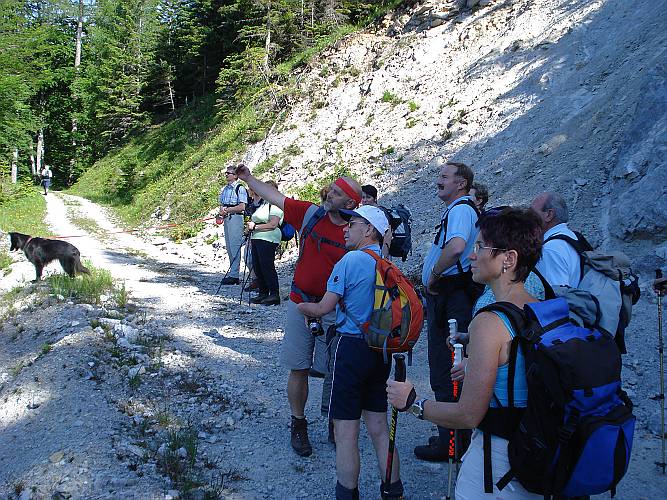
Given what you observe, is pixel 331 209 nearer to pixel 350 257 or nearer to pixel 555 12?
pixel 350 257

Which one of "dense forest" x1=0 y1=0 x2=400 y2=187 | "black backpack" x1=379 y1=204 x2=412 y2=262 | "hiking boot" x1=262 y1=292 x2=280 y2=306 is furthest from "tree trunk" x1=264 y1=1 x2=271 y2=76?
"black backpack" x1=379 y1=204 x2=412 y2=262

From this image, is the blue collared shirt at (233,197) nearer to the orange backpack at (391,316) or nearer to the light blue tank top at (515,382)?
the orange backpack at (391,316)

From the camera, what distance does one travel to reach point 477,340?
84.2 inches

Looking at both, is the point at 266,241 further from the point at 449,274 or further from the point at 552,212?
the point at 552,212

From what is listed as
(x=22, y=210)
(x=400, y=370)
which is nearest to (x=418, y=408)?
(x=400, y=370)

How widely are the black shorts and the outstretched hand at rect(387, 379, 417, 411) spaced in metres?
0.90

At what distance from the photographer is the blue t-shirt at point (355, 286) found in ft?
11.5

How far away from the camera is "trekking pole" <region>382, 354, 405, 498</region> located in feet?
9.17

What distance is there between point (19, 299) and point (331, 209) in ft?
22.7

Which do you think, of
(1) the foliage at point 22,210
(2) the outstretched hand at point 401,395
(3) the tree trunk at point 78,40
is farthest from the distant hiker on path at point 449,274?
(3) the tree trunk at point 78,40

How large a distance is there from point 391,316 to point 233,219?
8101 mm

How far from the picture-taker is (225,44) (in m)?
29.3

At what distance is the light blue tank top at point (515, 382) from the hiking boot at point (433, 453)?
262 centimetres

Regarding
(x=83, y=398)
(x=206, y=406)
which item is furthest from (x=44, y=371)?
(x=206, y=406)
